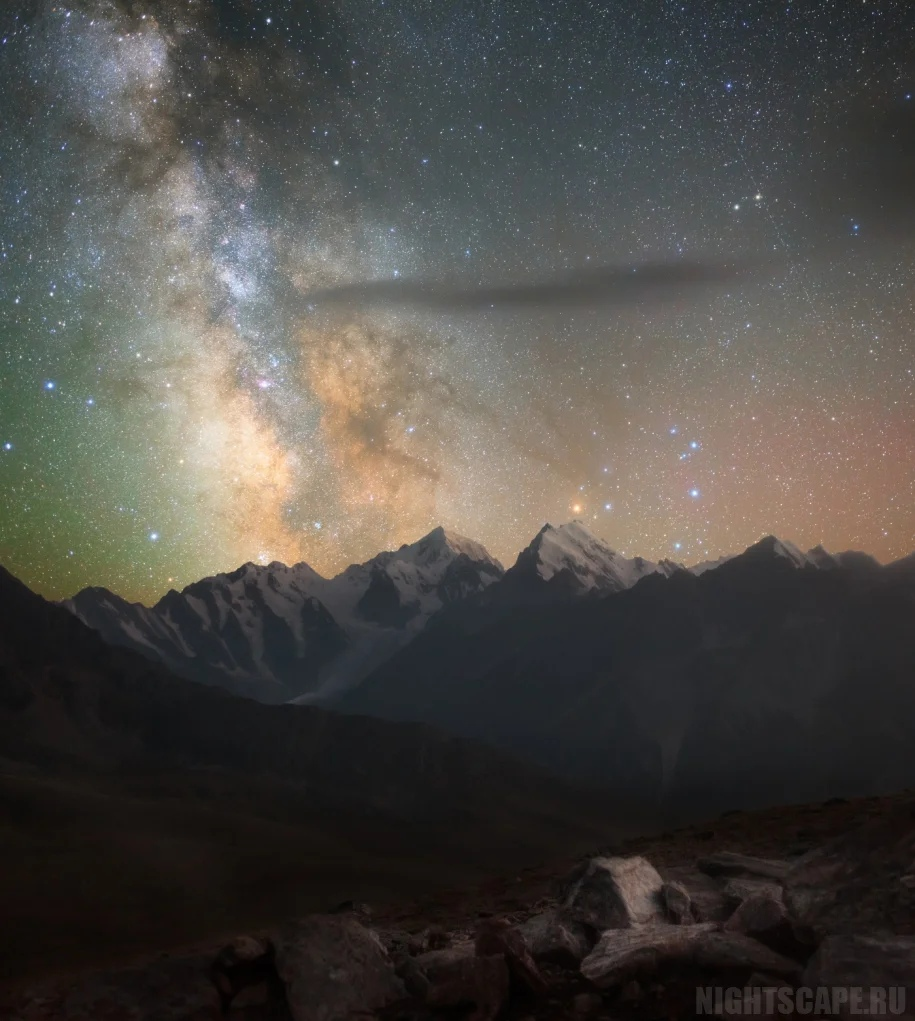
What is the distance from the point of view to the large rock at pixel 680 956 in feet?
27.8

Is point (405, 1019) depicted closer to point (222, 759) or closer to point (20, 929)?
point (20, 929)

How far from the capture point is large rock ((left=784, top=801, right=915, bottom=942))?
28.6 ft

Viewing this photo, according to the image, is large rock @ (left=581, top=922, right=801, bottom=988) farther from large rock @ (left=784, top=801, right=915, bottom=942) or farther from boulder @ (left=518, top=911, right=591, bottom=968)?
large rock @ (left=784, top=801, right=915, bottom=942)

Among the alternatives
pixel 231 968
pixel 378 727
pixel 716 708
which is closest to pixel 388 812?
pixel 378 727

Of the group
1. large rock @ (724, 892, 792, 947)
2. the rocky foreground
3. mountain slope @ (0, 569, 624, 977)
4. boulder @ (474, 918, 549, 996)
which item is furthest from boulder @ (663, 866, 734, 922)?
mountain slope @ (0, 569, 624, 977)

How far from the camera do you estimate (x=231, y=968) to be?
10.4 meters

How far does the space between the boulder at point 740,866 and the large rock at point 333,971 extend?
7686mm

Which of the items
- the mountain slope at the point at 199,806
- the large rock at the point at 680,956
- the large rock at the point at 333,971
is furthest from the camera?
the mountain slope at the point at 199,806

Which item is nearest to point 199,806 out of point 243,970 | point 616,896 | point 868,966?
point 243,970

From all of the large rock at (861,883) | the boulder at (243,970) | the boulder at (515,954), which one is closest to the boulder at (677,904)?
the large rock at (861,883)

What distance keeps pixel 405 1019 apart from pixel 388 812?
12982 centimetres

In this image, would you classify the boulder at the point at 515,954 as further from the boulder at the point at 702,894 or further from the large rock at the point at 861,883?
the large rock at the point at 861,883

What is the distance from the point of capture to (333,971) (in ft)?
32.5

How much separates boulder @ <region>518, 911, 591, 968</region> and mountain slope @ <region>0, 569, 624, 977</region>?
1817 inches
